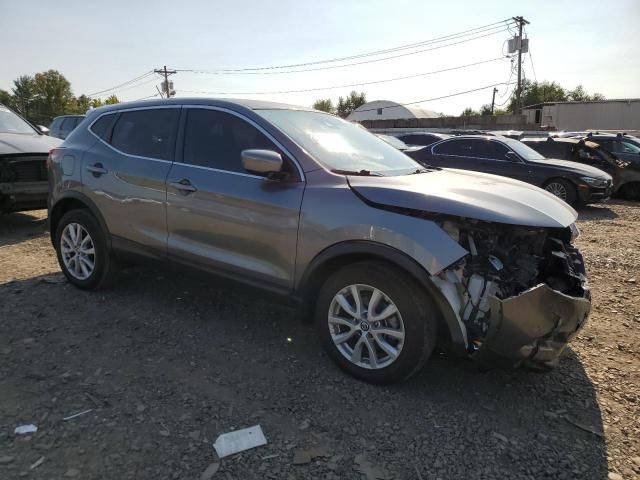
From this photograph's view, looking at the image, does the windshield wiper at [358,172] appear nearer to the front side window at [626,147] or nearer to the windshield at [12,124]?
the windshield at [12,124]

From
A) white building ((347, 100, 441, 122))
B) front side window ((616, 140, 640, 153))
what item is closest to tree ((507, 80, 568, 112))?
white building ((347, 100, 441, 122))

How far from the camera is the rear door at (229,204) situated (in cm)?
329

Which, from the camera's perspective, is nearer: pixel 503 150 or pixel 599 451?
pixel 599 451

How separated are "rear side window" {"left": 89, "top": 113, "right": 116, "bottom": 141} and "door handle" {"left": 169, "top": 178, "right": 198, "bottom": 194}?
3.87ft

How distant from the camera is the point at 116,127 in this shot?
14.6 feet

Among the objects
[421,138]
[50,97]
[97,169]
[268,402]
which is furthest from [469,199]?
[50,97]

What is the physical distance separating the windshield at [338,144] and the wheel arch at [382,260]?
0.62m

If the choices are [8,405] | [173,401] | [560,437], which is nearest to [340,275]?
[173,401]

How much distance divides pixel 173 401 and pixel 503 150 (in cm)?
975

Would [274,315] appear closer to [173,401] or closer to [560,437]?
[173,401]

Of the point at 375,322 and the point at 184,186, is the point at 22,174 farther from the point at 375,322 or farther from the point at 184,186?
the point at 375,322

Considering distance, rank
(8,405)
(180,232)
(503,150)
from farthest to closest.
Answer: (503,150) → (180,232) → (8,405)

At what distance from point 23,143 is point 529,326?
24.0 ft

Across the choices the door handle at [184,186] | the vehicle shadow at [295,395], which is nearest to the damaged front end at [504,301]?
the vehicle shadow at [295,395]
